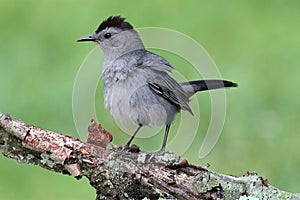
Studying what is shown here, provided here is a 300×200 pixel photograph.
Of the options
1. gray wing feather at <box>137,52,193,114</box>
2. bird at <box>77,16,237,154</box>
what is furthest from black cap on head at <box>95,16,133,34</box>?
gray wing feather at <box>137,52,193,114</box>

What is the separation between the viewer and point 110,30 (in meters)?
5.86

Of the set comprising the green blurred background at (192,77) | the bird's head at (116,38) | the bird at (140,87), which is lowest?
the bird at (140,87)

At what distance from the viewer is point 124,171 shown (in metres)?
4.40

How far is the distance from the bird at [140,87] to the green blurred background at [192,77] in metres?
1.40

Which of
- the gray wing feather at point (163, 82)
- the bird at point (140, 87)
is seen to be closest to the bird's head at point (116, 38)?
the bird at point (140, 87)

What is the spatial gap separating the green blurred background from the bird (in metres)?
1.40

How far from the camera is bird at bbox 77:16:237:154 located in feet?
17.7

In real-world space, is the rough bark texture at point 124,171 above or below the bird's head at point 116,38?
below

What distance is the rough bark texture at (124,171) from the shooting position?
4.29 meters

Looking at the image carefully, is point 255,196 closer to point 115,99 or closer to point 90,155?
point 90,155

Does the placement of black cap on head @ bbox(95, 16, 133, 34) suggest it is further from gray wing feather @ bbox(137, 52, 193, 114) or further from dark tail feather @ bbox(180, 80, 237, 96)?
dark tail feather @ bbox(180, 80, 237, 96)

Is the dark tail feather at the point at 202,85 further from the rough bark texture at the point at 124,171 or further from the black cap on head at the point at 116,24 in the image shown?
the rough bark texture at the point at 124,171

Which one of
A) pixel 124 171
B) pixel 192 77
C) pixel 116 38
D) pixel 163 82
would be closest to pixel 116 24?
pixel 116 38

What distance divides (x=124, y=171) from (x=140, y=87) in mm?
1141
